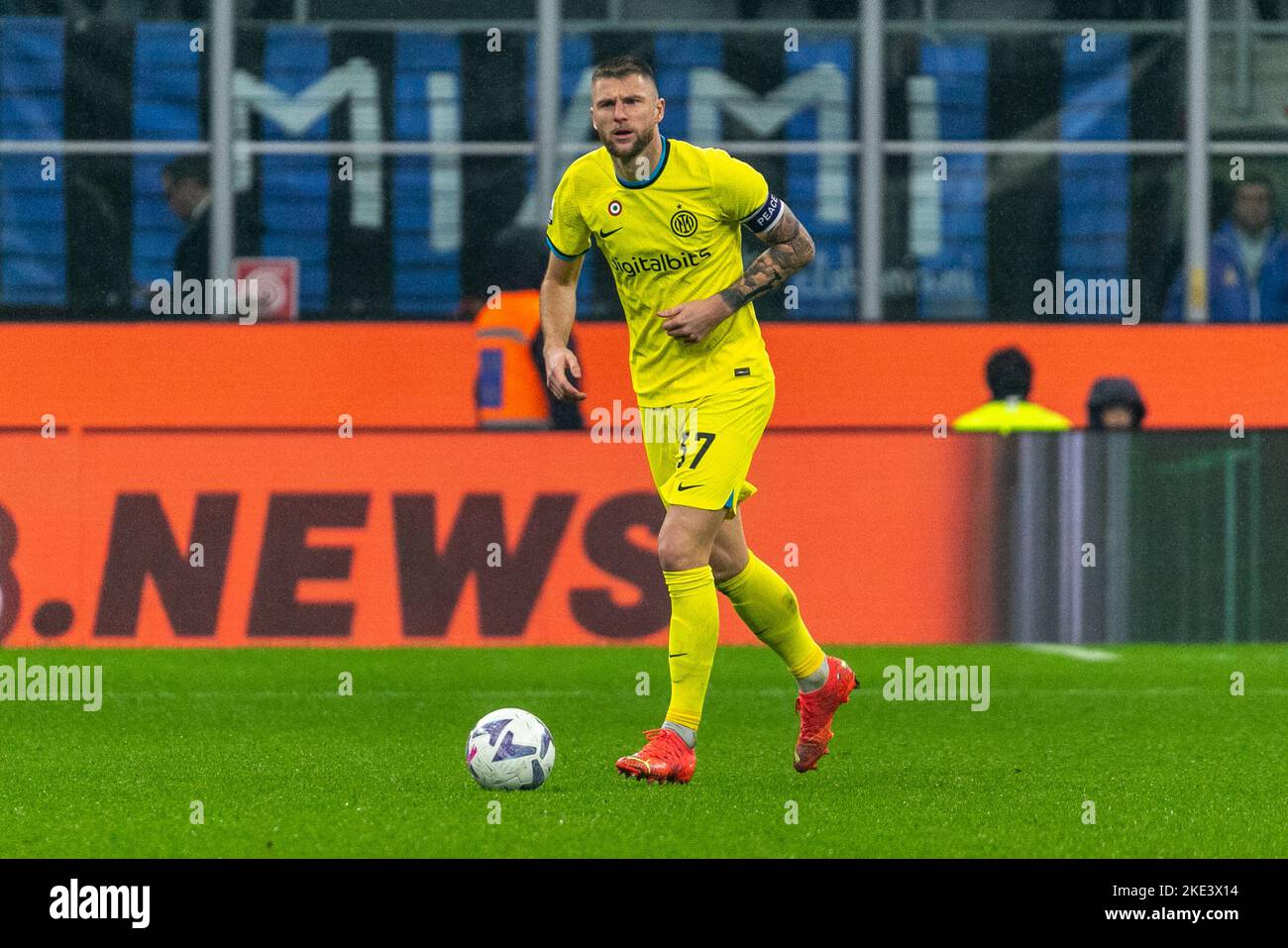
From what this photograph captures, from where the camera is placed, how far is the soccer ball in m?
6.85

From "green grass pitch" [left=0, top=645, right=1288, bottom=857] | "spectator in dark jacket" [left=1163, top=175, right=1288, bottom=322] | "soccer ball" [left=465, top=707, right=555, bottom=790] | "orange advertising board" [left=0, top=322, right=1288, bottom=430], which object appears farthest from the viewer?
"spectator in dark jacket" [left=1163, top=175, right=1288, bottom=322]

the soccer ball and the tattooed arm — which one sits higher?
the tattooed arm

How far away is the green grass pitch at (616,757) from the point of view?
19.6ft

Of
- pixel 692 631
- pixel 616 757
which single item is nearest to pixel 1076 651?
pixel 616 757

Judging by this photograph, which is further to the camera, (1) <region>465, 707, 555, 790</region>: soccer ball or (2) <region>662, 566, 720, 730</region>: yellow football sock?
(2) <region>662, 566, 720, 730</region>: yellow football sock

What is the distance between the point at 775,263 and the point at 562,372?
2.41 ft

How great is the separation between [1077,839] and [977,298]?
504 inches

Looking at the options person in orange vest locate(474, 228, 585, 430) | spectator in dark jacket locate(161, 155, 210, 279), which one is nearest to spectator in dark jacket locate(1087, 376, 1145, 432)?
person in orange vest locate(474, 228, 585, 430)

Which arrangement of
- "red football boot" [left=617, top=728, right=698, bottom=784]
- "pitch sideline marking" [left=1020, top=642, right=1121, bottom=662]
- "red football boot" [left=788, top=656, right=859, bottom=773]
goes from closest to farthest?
1. "red football boot" [left=617, top=728, right=698, bottom=784]
2. "red football boot" [left=788, top=656, right=859, bottom=773]
3. "pitch sideline marking" [left=1020, top=642, right=1121, bottom=662]

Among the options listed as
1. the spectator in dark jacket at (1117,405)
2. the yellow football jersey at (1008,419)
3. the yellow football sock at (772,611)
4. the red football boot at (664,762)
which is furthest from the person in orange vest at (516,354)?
the red football boot at (664,762)

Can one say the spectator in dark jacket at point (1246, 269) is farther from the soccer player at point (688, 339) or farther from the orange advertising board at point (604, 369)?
the soccer player at point (688, 339)

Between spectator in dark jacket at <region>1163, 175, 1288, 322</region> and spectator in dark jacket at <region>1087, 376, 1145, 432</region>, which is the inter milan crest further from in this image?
spectator in dark jacket at <region>1163, 175, 1288, 322</region>

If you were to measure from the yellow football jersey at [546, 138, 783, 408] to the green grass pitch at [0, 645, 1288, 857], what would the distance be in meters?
1.25

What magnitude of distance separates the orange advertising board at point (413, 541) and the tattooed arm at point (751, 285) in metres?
5.26
